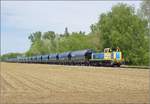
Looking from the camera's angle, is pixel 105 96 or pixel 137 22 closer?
pixel 105 96

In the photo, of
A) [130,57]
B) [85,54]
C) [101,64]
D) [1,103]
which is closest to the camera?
[1,103]

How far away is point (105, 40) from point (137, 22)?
22.2 feet

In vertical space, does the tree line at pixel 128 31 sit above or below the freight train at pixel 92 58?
above

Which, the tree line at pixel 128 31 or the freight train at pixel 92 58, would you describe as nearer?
the freight train at pixel 92 58

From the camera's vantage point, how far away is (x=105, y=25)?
248 ft

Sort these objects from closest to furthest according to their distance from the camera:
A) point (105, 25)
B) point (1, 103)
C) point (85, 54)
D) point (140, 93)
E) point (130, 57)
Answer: point (1, 103), point (140, 93), point (85, 54), point (130, 57), point (105, 25)

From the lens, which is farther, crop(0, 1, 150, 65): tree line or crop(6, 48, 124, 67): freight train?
crop(0, 1, 150, 65): tree line

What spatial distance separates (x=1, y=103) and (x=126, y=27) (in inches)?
2489

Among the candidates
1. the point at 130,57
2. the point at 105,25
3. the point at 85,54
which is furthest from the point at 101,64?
the point at 105,25

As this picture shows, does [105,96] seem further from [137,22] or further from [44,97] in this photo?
[137,22]

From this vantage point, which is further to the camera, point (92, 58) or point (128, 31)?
point (128, 31)

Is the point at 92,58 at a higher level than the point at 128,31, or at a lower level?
lower

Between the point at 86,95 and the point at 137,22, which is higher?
the point at 137,22

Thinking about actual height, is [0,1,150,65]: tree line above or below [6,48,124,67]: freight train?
above
